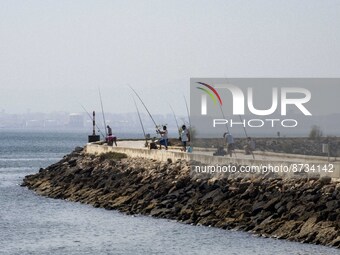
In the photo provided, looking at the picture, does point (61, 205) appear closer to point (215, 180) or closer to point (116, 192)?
point (116, 192)

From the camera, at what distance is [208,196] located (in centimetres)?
3803

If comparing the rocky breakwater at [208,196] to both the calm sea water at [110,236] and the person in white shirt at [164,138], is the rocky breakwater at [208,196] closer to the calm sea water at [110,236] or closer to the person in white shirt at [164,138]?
the calm sea water at [110,236]

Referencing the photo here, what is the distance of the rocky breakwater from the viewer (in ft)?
104

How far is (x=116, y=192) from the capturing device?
148 feet

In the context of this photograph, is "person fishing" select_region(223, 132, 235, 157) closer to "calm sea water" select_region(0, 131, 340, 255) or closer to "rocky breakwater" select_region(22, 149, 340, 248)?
"rocky breakwater" select_region(22, 149, 340, 248)

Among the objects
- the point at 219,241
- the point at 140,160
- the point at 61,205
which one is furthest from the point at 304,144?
the point at 219,241

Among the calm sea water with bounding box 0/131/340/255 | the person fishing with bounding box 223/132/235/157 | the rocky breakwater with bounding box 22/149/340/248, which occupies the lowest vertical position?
the calm sea water with bounding box 0/131/340/255

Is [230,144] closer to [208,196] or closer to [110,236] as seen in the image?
[208,196]

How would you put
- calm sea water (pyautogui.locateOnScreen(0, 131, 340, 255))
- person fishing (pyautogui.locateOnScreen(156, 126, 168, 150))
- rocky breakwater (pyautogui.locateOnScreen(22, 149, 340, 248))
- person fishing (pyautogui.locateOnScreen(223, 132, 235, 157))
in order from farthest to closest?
person fishing (pyautogui.locateOnScreen(156, 126, 168, 150))
person fishing (pyautogui.locateOnScreen(223, 132, 235, 157))
rocky breakwater (pyautogui.locateOnScreen(22, 149, 340, 248))
calm sea water (pyautogui.locateOnScreen(0, 131, 340, 255))

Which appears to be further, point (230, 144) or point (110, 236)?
point (230, 144)

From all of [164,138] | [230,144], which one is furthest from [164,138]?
[230,144]

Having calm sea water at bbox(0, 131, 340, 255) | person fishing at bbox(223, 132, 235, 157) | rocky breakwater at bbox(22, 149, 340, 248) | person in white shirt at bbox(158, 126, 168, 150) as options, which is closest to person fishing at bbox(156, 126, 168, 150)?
person in white shirt at bbox(158, 126, 168, 150)

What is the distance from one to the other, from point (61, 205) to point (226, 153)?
7663 mm

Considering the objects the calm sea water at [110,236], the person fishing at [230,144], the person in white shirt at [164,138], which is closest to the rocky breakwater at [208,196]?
the calm sea water at [110,236]
